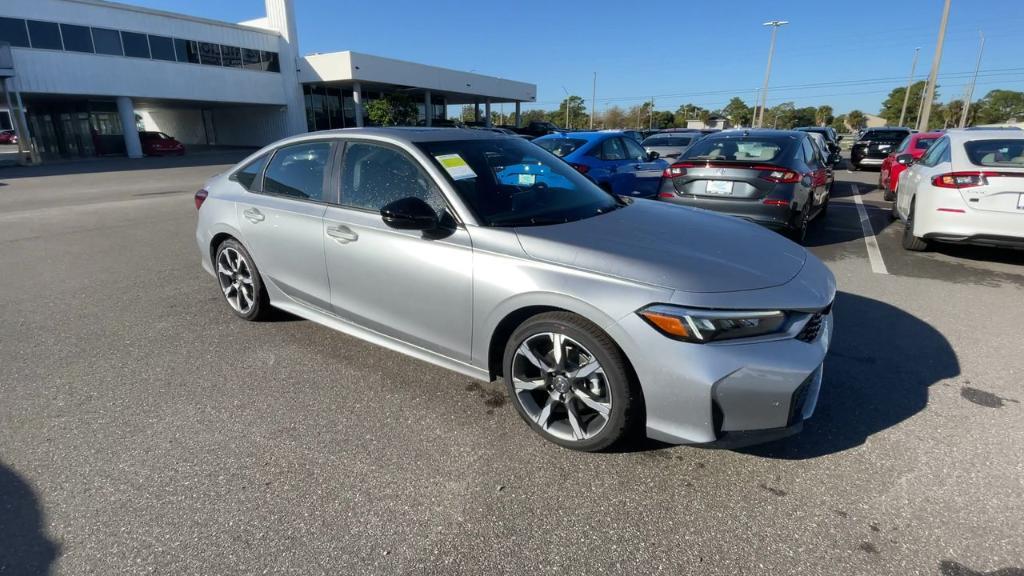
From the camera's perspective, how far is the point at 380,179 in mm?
3389

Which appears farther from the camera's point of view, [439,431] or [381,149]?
[381,149]

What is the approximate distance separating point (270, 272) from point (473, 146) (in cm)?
182

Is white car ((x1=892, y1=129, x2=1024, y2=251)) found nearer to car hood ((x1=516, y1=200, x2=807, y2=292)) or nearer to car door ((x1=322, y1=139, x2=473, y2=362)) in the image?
car hood ((x1=516, y1=200, x2=807, y2=292))

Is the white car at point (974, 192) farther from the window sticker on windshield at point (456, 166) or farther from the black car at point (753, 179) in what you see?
the window sticker on windshield at point (456, 166)

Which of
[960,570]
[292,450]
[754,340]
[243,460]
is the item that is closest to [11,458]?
[243,460]

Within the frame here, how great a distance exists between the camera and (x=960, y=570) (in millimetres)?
2006

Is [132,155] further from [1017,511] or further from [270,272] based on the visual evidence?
[1017,511]

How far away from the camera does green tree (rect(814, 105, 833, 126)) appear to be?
338 feet

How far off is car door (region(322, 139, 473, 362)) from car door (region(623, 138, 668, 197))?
6.52m

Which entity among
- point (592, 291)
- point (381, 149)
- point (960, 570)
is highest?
point (381, 149)

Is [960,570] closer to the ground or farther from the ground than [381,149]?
closer to the ground

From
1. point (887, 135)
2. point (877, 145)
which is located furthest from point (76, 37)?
point (887, 135)

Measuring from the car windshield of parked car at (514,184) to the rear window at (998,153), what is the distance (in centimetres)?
488

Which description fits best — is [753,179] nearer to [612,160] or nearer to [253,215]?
[612,160]
